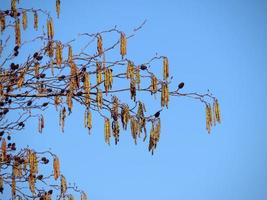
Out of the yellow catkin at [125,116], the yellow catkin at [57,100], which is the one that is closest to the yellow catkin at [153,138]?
the yellow catkin at [125,116]

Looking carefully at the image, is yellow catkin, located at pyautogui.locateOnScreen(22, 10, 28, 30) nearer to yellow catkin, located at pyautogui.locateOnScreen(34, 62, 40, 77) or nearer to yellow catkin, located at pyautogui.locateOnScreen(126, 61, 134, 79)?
yellow catkin, located at pyautogui.locateOnScreen(34, 62, 40, 77)

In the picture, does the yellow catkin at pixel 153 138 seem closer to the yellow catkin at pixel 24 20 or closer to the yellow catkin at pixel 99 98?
the yellow catkin at pixel 99 98

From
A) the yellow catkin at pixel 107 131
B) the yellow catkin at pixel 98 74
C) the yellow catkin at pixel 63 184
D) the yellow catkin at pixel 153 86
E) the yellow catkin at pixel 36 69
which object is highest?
the yellow catkin at pixel 36 69

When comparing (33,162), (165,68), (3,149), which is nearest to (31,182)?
(33,162)

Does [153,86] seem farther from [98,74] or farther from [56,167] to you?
[56,167]

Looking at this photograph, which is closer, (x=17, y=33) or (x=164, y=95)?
(x=164, y=95)

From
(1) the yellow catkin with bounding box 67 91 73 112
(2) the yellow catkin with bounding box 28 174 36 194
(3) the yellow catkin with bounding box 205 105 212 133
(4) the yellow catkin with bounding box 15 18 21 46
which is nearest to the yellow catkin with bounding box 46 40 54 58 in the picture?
(4) the yellow catkin with bounding box 15 18 21 46

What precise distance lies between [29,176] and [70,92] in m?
1.25

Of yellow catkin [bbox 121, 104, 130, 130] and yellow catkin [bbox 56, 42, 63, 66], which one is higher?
yellow catkin [bbox 56, 42, 63, 66]

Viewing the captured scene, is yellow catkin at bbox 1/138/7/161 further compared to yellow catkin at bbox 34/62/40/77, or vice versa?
yellow catkin at bbox 1/138/7/161

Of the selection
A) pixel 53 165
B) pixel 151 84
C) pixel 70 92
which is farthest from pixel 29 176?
pixel 151 84

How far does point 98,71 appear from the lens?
3.62m

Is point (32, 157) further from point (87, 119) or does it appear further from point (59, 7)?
point (59, 7)

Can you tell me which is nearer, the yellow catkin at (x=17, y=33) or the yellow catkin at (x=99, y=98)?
the yellow catkin at (x=99, y=98)
